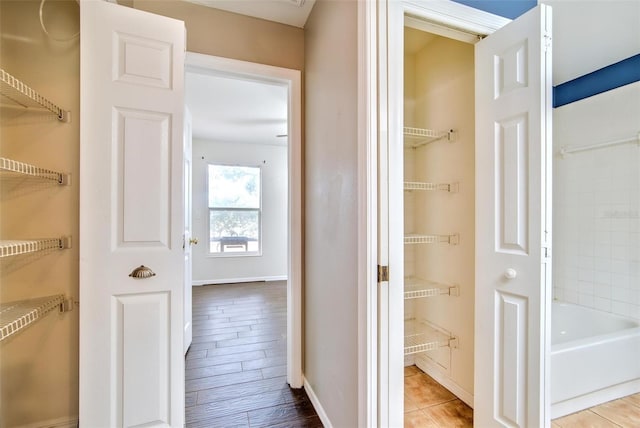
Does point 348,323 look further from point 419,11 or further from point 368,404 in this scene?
point 419,11

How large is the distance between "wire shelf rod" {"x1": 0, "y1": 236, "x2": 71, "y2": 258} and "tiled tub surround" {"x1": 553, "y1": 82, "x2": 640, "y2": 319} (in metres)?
3.48

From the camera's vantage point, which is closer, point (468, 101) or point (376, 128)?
point (376, 128)

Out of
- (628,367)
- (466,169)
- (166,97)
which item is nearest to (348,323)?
(466,169)

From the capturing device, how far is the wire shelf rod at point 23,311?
3.69 ft

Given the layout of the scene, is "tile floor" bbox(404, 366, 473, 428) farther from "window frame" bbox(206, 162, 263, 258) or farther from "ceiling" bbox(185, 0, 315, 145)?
"window frame" bbox(206, 162, 263, 258)

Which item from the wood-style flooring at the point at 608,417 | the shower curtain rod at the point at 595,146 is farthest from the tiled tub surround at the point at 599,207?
the wood-style flooring at the point at 608,417

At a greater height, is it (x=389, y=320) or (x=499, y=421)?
(x=389, y=320)

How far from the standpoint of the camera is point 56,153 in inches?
59.5

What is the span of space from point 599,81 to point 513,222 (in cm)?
170

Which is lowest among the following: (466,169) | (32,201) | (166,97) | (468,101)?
(32,201)

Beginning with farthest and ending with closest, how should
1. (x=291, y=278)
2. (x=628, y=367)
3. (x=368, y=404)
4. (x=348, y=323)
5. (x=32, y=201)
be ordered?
(x=291, y=278)
(x=628, y=367)
(x=32, y=201)
(x=348, y=323)
(x=368, y=404)

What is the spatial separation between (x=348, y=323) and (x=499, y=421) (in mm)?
943

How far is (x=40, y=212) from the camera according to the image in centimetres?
148

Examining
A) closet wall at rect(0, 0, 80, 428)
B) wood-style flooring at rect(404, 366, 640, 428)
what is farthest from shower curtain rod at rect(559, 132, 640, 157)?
closet wall at rect(0, 0, 80, 428)
